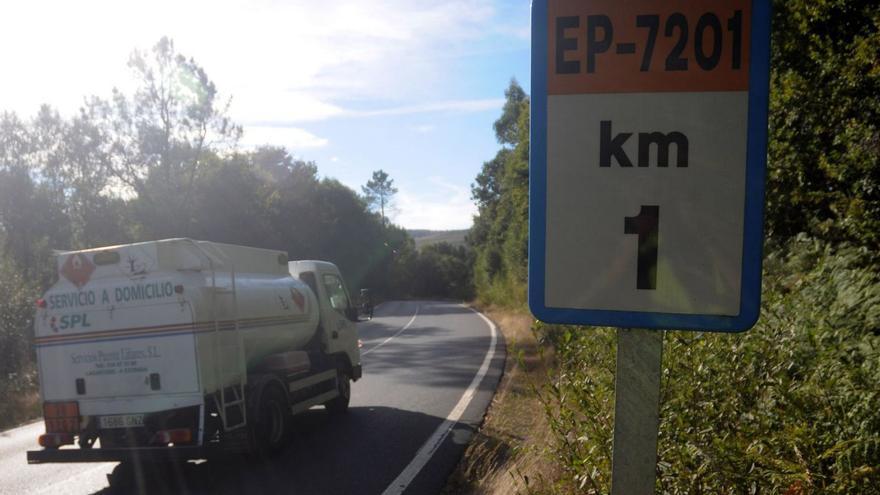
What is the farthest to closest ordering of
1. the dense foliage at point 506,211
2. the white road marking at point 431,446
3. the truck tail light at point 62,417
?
the dense foliage at point 506,211 → the truck tail light at point 62,417 → the white road marking at point 431,446

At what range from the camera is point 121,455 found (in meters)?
6.82

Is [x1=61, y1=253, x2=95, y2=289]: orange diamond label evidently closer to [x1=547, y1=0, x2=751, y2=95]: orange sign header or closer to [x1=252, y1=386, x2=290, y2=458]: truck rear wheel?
[x1=252, y1=386, x2=290, y2=458]: truck rear wheel

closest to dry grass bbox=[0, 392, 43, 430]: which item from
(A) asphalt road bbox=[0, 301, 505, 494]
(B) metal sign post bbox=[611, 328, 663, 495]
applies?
(A) asphalt road bbox=[0, 301, 505, 494]

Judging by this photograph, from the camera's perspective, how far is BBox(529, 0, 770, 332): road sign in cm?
174

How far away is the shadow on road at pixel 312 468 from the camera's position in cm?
674

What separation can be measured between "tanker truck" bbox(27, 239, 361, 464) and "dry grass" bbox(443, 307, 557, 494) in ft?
8.05

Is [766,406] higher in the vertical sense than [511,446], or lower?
higher

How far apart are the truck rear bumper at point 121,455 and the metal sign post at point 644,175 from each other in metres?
5.90

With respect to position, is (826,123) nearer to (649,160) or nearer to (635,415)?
(649,160)

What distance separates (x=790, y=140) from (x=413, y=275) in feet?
255

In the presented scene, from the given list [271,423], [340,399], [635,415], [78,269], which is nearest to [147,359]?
[78,269]

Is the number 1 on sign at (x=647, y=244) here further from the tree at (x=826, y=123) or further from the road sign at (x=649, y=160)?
the tree at (x=826, y=123)

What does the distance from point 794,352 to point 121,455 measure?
622cm

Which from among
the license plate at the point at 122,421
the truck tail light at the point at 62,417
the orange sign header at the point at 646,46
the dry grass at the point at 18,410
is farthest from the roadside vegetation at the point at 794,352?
the dry grass at the point at 18,410
